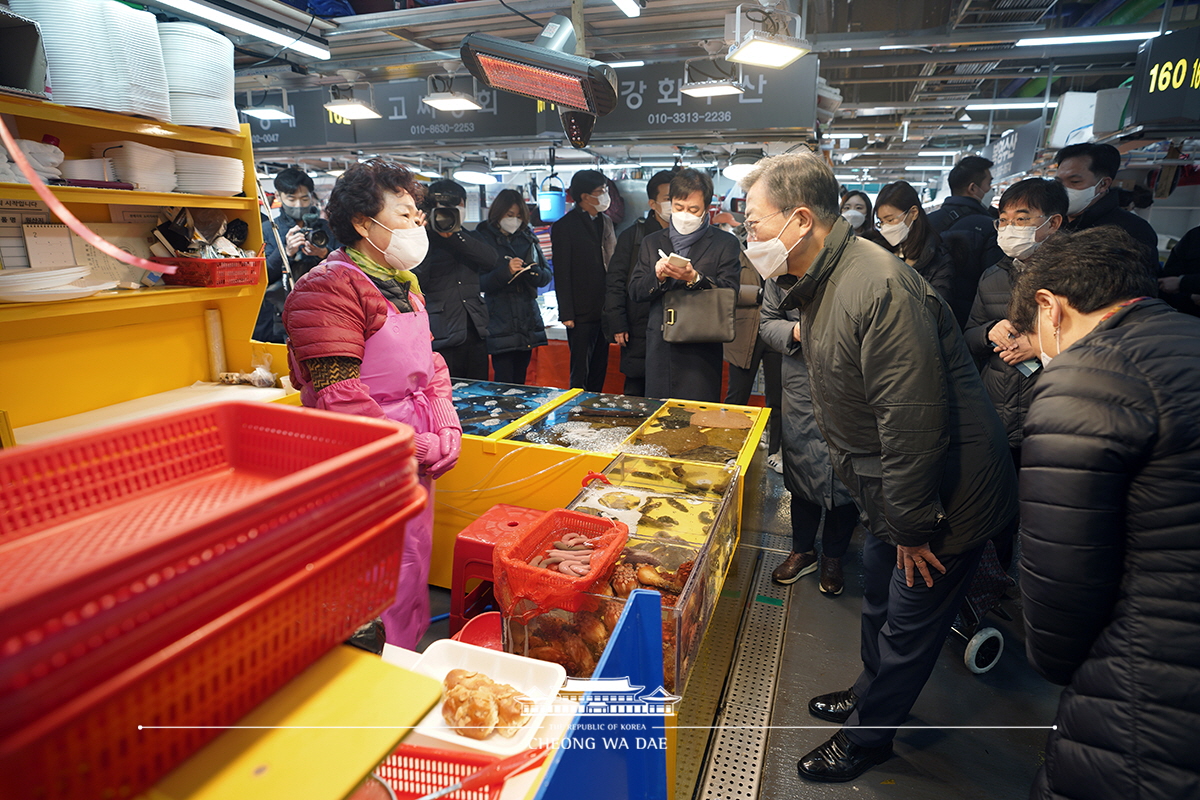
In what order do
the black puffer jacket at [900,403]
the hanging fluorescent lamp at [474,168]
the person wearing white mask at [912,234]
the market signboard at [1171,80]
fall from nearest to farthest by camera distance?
1. the black puffer jacket at [900,403]
2. the person wearing white mask at [912,234]
3. the market signboard at [1171,80]
4. the hanging fluorescent lamp at [474,168]

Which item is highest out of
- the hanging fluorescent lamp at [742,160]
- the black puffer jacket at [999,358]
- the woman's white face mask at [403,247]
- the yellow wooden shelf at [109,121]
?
the hanging fluorescent lamp at [742,160]

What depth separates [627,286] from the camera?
4.55 metres

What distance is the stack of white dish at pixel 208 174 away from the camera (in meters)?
3.17

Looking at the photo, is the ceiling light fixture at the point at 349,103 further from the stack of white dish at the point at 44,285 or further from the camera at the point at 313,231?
the stack of white dish at the point at 44,285

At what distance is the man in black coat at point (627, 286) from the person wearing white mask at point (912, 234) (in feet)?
5.05

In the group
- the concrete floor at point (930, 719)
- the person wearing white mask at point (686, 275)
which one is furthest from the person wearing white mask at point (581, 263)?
the concrete floor at point (930, 719)

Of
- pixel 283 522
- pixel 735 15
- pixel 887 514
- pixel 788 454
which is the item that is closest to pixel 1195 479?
pixel 887 514

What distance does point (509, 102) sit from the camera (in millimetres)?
5930

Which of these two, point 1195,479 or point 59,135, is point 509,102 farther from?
point 1195,479

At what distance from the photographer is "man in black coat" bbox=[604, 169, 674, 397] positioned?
4.64m

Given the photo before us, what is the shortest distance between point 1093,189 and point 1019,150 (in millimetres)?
4545

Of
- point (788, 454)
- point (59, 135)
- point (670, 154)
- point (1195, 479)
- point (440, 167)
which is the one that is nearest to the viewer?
point (1195, 479)

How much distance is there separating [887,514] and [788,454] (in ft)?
4.56

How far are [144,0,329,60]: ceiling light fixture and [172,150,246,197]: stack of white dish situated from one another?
2.65 feet
